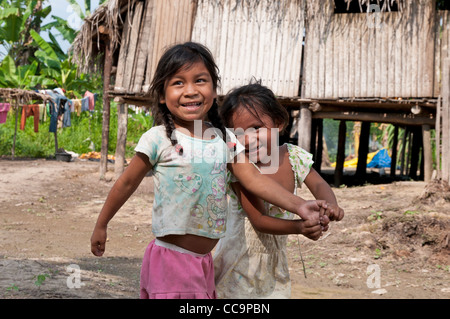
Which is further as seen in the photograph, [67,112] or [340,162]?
[67,112]

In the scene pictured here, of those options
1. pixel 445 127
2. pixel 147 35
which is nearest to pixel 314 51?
pixel 445 127

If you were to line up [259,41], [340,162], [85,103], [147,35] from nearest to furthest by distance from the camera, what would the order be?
[259,41], [147,35], [340,162], [85,103]

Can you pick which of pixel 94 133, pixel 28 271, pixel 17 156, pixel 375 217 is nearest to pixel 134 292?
pixel 28 271

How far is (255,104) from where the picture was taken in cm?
221

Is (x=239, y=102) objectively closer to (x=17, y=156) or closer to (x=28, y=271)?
(x=28, y=271)

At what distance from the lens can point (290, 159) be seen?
2.27m

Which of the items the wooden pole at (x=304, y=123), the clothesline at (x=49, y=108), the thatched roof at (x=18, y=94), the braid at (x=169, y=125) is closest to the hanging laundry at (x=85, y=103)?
the clothesline at (x=49, y=108)

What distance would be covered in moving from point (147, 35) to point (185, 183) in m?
8.92

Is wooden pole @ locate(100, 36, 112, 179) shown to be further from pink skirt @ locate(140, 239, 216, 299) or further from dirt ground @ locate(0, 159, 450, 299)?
pink skirt @ locate(140, 239, 216, 299)

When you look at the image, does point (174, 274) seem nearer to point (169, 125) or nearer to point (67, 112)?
point (169, 125)

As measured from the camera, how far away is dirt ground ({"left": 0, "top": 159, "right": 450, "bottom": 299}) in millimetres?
3986

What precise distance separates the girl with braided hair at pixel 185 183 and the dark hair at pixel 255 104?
0.69 ft

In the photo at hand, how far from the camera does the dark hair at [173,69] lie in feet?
6.59

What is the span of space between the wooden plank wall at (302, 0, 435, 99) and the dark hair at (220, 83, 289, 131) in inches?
295
